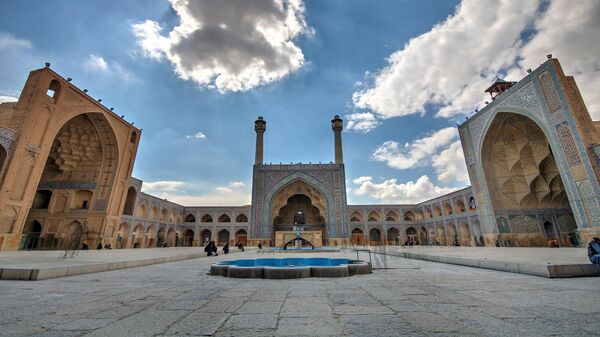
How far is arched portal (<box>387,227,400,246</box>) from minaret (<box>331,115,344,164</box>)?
11.5m

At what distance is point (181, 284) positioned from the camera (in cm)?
339

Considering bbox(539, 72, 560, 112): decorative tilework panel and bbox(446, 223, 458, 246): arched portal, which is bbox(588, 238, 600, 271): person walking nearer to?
bbox(539, 72, 560, 112): decorative tilework panel

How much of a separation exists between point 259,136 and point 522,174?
755 inches

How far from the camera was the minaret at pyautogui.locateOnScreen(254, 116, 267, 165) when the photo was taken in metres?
23.3

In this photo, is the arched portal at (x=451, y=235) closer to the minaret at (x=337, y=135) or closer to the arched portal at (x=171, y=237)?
the minaret at (x=337, y=135)

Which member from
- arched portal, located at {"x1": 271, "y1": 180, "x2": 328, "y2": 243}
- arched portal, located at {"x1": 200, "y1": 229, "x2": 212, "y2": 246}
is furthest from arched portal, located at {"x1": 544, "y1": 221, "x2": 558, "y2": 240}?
arched portal, located at {"x1": 200, "y1": 229, "x2": 212, "y2": 246}

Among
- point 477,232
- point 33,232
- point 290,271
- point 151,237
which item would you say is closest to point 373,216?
point 477,232

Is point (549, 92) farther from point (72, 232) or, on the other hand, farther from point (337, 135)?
point (72, 232)

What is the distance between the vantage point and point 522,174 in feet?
50.5

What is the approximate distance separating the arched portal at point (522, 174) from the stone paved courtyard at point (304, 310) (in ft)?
48.6

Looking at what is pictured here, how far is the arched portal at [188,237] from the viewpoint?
28.7m

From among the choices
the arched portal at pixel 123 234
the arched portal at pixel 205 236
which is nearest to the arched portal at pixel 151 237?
the arched portal at pixel 123 234

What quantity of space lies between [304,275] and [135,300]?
2.32m

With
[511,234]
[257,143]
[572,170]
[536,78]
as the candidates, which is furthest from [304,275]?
[257,143]
